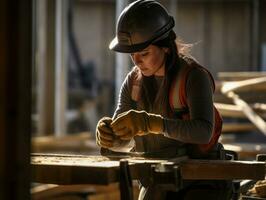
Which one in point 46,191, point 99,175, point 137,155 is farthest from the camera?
point 46,191

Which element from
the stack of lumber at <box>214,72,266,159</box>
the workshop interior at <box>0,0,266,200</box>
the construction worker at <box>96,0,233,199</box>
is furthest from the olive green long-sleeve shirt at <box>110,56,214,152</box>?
the stack of lumber at <box>214,72,266,159</box>

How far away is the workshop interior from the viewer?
193 cm

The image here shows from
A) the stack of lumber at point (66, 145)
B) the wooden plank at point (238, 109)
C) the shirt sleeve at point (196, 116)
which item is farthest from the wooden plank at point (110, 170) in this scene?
the stack of lumber at point (66, 145)

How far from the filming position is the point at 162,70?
3422mm

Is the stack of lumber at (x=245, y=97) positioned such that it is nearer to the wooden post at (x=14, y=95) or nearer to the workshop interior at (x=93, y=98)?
the workshop interior at (x=93, y=98)

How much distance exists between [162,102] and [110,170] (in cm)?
82

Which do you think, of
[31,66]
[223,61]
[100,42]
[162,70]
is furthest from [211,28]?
[31,66]

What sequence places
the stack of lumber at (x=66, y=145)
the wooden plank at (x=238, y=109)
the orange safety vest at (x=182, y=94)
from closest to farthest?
the orange safety vest at (x=182, y=94), the wooden plank at (x=238, y=109), the stack of lumber at (x=66, y=145)

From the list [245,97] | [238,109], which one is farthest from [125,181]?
[238,109]

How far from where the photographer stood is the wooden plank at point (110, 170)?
103 inches

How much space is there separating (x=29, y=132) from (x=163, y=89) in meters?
1.45

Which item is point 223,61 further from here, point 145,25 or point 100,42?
point 145,25

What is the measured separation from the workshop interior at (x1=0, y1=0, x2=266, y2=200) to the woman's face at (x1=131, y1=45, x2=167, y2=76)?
0.25m

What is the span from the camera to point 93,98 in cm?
1566
